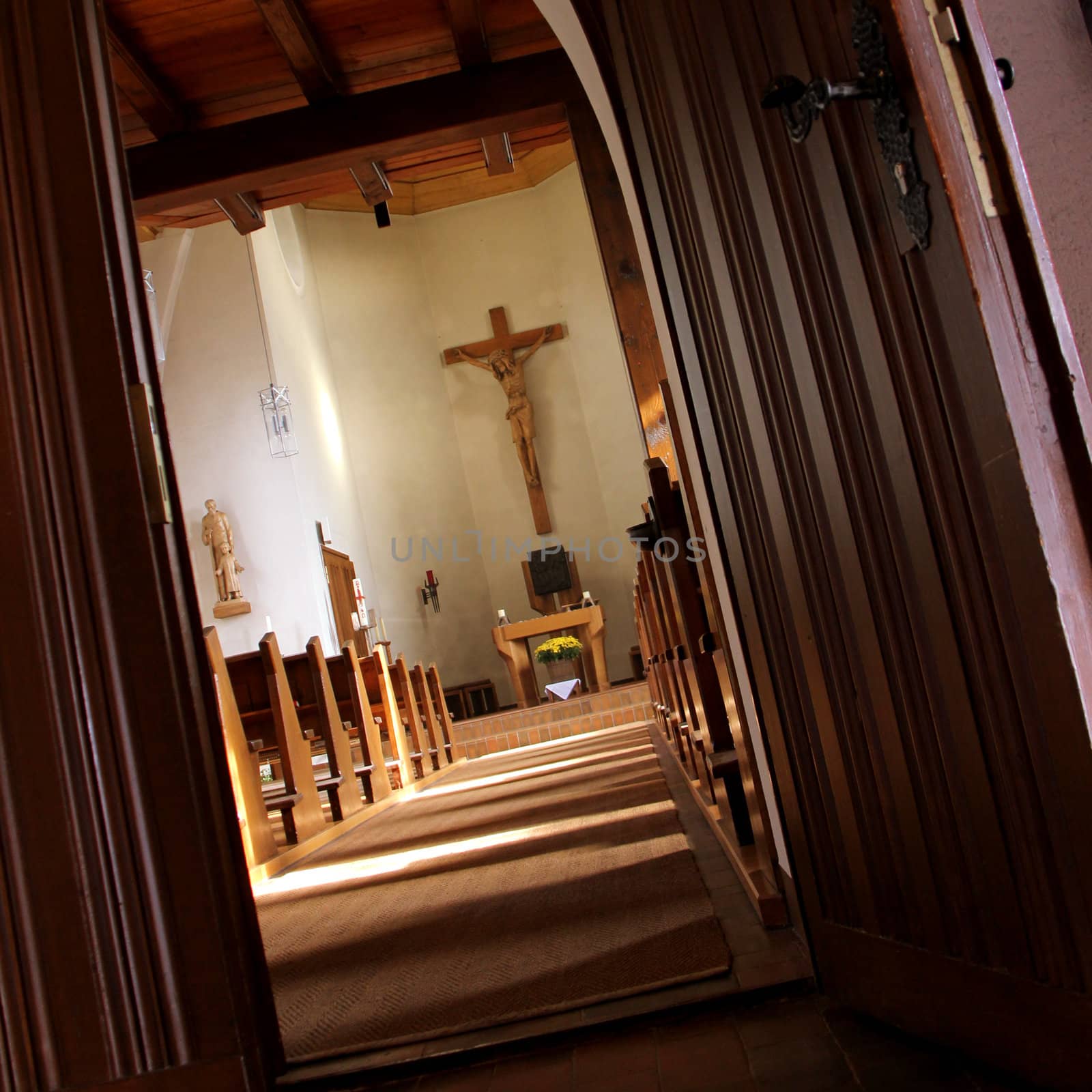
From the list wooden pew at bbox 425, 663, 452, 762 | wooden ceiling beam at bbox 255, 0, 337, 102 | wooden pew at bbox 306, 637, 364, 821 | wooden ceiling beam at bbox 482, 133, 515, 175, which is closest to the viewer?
wooden ceiling beam at bbox 255, 0, 337, 102

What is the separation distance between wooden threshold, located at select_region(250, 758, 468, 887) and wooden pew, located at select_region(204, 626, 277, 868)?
0.16ft

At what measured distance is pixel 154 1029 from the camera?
1.30 metres

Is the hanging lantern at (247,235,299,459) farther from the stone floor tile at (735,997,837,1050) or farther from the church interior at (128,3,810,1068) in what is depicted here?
the stone floor tile at (735,997,837,1050)

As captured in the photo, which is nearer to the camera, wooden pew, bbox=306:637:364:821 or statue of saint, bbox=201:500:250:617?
wooden pew, bbox=306:637:364:821

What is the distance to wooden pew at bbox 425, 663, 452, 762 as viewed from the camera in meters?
8.24

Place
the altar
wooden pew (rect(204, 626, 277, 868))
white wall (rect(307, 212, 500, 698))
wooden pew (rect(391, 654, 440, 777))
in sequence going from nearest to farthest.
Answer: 1. wooden pew (rect(204, 626, 277, 868))
2. wooden pew (rect(391, 654, 440, 777))
3. the altar
4. white wall (rect(307, 212, 500, 698))

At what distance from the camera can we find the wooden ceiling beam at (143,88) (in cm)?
338

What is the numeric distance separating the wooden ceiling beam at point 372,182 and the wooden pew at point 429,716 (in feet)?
11.6

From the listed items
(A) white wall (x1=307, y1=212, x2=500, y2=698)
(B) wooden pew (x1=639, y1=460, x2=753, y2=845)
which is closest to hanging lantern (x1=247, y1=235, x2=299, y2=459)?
(A) white wall (x1=307, y1=212, x2=500, y2=698)

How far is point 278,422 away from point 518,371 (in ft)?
13.3

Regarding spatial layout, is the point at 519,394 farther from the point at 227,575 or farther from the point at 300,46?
the point at 300,46

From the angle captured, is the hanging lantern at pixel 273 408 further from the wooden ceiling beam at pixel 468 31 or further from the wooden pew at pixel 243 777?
the wooden pew at pixel 243 777

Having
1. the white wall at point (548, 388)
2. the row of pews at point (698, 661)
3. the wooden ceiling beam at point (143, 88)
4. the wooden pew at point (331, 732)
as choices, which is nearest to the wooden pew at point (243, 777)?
the wooden pew at point (331, 732)

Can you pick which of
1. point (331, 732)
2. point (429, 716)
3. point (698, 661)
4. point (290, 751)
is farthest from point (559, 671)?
point (698, 661)
